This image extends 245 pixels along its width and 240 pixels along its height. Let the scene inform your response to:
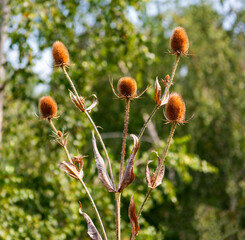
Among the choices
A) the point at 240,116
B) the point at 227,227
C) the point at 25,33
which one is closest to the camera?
the point at 25,33

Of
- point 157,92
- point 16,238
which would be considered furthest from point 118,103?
point 157,92

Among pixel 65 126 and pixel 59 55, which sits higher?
pixel 59 55

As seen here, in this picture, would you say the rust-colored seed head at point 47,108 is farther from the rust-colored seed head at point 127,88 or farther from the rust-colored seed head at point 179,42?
the rust-colored seed head at point 179,42

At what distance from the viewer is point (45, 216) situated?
3.13 meters

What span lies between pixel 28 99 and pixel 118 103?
4.90m

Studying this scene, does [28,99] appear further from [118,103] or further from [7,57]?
[118,103]

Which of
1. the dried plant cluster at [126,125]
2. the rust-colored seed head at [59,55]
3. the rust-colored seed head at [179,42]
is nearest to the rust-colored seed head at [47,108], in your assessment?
the dried plant cluster at [126,125]

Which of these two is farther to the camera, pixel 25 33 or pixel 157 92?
pixel 25 33

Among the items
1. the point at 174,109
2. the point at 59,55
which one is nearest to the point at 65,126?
the point at 59,55

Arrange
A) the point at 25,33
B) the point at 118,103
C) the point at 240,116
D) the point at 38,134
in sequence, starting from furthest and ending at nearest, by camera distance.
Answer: the point at 118,103 → the point at 240,116 → the point at 38,134 → the point at 25,33

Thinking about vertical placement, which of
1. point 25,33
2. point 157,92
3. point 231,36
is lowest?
point 231,36

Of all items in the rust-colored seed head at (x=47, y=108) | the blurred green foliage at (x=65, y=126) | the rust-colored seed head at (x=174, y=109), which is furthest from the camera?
the blurred green foliage at (x=65, y=126)

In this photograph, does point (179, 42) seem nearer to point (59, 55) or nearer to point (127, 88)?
point (127, 88)

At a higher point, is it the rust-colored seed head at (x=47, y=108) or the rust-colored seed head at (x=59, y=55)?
the rust-colored seed head at (x=59, y=55)
